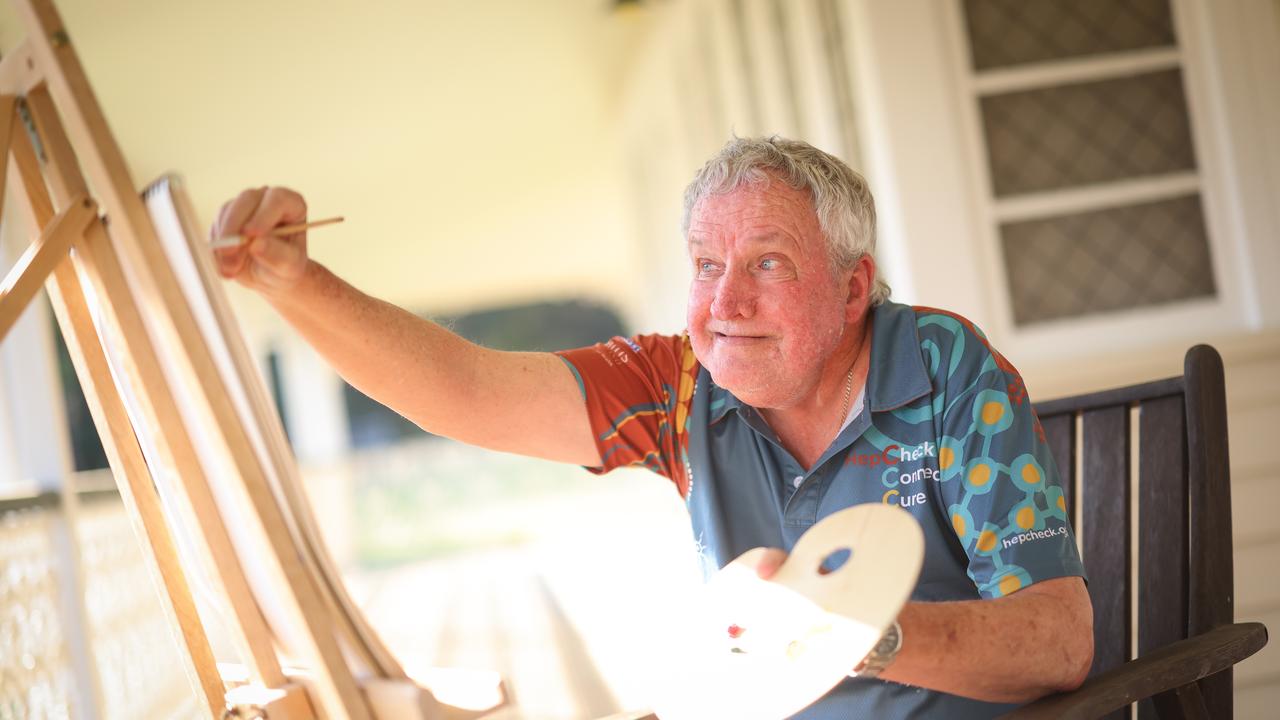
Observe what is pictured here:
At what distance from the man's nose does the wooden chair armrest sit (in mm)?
698

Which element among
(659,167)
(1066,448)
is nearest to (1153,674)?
(1066,448)

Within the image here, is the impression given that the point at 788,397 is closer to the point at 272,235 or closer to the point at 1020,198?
the point at 272,235

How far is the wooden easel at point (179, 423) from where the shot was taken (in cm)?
119

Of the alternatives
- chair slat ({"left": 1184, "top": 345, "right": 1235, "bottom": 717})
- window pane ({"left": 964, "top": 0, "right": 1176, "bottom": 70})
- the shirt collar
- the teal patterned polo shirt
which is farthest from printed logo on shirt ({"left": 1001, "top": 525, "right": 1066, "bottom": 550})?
window pane ({"left": 964, "top": 0, "right": 1176, "bottom": 70})

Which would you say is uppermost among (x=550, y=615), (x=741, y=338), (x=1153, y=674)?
(x=741, y=338)

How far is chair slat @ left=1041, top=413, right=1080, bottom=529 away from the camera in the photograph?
1928mm

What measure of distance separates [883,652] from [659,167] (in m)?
6.11

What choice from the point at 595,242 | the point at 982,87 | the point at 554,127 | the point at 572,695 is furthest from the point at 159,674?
the point at 595,242

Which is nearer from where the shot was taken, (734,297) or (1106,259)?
(734,297)

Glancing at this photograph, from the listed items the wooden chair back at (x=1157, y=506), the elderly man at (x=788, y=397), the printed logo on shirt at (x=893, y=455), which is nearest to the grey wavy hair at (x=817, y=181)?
the elderly man at (x=788, y=397)

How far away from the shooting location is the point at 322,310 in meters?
1.58

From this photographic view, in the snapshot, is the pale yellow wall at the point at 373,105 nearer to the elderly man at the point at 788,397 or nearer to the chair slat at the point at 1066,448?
the elderly man at the point at 788,397

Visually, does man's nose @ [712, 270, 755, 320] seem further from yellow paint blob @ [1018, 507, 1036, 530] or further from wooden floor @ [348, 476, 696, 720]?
wooden floor @ [348, 476, 696, 720]

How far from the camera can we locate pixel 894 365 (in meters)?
1.60
